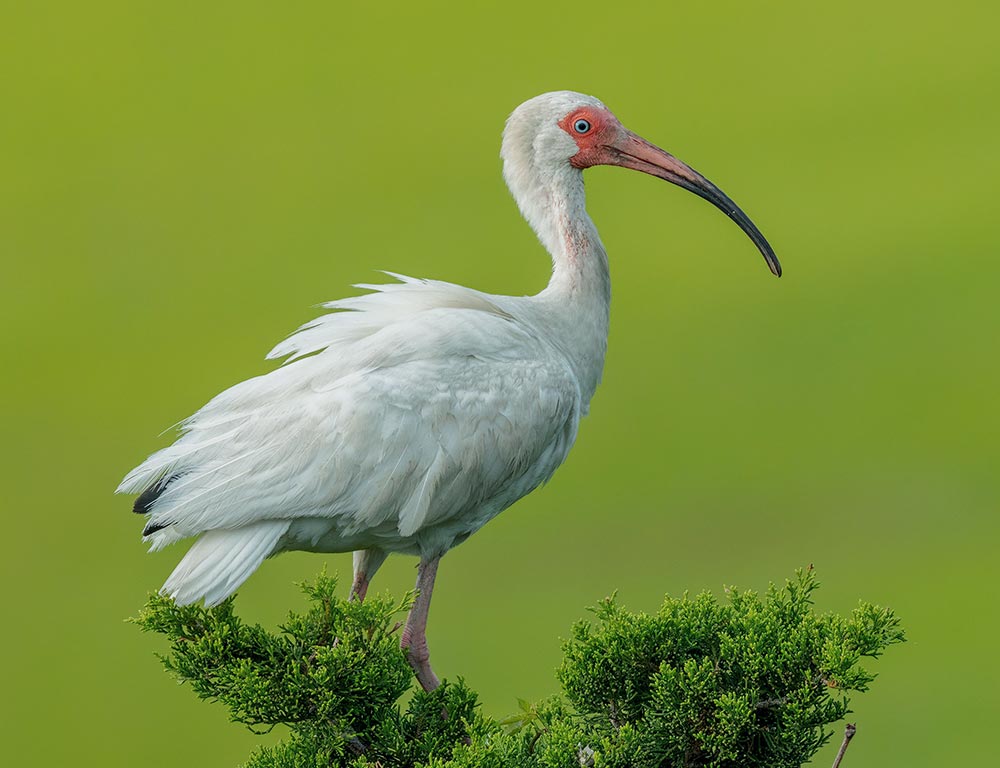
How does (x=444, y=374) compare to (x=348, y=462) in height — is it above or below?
above

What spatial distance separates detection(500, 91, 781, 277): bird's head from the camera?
709cm

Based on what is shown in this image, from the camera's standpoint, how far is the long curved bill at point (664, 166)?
23.8 feet

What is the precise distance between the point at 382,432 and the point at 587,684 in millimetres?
1390

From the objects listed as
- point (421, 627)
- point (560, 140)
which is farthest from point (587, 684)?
point (560, 140)

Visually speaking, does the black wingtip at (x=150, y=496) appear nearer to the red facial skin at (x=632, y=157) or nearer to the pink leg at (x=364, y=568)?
the pink leg at (x=364, y=568)

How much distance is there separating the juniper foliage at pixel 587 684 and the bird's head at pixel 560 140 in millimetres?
2628

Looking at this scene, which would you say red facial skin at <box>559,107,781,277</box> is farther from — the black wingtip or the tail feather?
the black wingtip

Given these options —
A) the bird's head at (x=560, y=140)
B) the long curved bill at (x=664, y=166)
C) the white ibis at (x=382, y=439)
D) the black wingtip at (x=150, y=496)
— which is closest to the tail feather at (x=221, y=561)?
the white ibis at (x=382, y=439)

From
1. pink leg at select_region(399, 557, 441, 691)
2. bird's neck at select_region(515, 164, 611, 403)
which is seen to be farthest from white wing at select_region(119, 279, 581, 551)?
bird's neck at select_region(515, 164, 611, 403)

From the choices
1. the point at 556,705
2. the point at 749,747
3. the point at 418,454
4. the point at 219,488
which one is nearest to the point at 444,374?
the point at 418,454

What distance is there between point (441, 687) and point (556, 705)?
545 mm

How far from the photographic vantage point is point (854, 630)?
5160mm

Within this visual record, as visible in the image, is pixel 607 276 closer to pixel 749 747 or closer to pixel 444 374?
pixel 444 374

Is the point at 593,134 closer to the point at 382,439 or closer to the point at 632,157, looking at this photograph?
the point at 632,157
